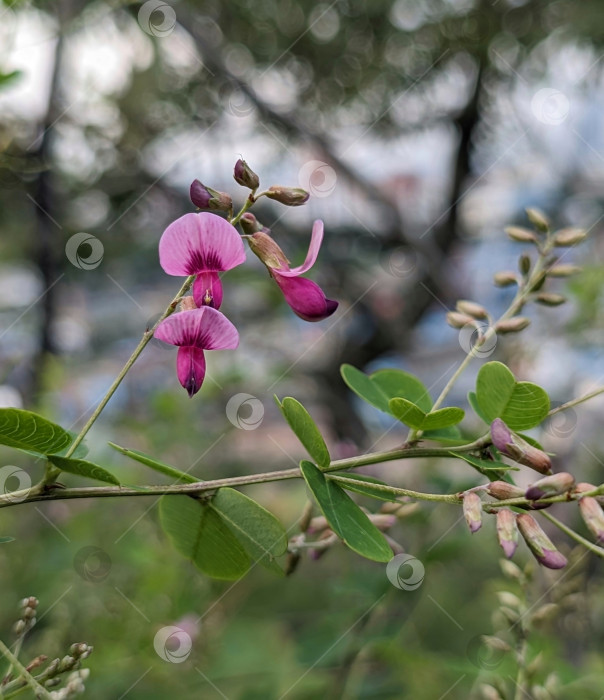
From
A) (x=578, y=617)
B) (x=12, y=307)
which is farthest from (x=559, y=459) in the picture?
(x=12, y=307)

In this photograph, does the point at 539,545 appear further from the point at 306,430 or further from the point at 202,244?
the point at 202,244

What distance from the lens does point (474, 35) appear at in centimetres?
188

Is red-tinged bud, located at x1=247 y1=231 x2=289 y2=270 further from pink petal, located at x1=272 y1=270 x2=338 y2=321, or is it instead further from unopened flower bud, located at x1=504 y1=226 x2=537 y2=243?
unopened flower bud, located at x1=504 y1=226 x2=537 y2=243

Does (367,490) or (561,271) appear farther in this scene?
(561,271)

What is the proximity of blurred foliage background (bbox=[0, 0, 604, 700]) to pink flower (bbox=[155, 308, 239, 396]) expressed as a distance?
0.62 meters

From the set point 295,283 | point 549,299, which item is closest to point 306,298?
point 295,283

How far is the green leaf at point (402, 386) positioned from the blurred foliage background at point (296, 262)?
0.45 m

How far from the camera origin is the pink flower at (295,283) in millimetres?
450

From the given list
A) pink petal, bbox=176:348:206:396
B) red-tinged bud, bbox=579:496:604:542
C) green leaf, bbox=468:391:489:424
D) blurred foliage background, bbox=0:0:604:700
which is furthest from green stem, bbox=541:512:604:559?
blurred foliage background, bbox=0:0:604:700

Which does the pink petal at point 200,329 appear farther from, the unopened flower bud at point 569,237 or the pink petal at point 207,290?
the unopened flower bud at point 569,237

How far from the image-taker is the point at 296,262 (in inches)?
62.4

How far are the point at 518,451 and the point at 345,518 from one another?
0.10 meters

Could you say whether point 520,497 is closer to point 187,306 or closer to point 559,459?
point 187,306

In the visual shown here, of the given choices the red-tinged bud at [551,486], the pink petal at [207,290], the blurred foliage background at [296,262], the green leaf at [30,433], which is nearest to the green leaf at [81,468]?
the green leaf at [30,433]
